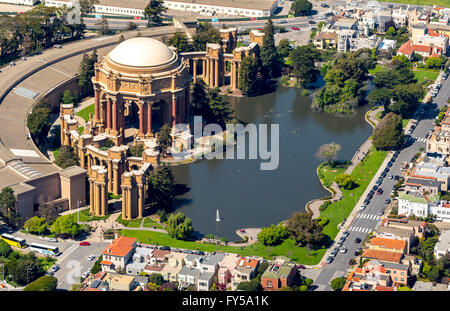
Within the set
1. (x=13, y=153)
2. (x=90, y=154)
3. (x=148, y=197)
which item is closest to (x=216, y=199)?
(x=148, y=197)

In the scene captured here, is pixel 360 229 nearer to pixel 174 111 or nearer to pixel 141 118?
pixel 174 111

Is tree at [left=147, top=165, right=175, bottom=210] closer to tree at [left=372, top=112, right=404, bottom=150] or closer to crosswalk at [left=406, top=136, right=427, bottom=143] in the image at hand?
tree at [left=372, top=112, right=404, bottom=150]

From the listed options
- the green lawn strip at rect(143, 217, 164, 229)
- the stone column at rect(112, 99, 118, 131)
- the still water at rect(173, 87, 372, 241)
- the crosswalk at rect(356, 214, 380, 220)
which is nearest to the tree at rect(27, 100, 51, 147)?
the stone column at rect(112, 99, 118, 131)

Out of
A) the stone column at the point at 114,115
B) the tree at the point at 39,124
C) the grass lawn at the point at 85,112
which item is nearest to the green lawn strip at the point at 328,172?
the stone column at the point at 114,115

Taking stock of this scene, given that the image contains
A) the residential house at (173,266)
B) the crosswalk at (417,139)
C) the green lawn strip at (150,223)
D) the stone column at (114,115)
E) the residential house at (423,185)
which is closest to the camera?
the residential house at (173,266)

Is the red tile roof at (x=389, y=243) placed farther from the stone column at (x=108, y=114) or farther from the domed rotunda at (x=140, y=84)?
the stone column at (x=108, y=114)

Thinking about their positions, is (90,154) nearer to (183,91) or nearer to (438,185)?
(183,91)
